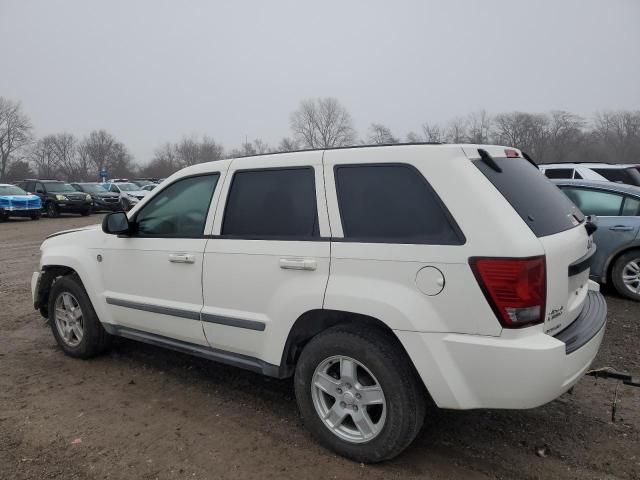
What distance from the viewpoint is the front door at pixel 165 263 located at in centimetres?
359

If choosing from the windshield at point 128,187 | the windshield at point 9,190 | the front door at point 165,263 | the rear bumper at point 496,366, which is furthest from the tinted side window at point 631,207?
the windshield at point 128,187

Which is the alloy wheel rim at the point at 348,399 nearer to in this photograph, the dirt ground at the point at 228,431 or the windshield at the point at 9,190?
the dirt ground at the point at 228,431

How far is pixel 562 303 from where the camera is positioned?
8.78 feet

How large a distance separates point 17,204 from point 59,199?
1981mm

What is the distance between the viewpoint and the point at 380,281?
272cm

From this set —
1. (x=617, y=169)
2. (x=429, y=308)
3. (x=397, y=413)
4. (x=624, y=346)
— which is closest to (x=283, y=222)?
(x=429, y=308)

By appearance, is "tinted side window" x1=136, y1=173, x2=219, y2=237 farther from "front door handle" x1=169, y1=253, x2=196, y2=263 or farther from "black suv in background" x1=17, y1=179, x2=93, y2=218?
"black suv in background" x1=17, y1=179, x2=93, y2=218

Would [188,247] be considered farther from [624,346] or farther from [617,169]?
[617,169]

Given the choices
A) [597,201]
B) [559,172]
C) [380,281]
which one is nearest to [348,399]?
[380,281]

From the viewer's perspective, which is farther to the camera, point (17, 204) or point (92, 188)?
point (92, 188)

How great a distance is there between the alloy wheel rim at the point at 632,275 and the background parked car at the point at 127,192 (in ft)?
76.4

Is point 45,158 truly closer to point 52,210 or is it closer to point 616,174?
point 52,210

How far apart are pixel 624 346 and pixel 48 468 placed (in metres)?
4.90

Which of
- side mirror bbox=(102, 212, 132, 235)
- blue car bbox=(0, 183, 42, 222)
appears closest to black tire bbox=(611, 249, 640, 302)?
side mirror bbox=(102, 212, 132, 235)
